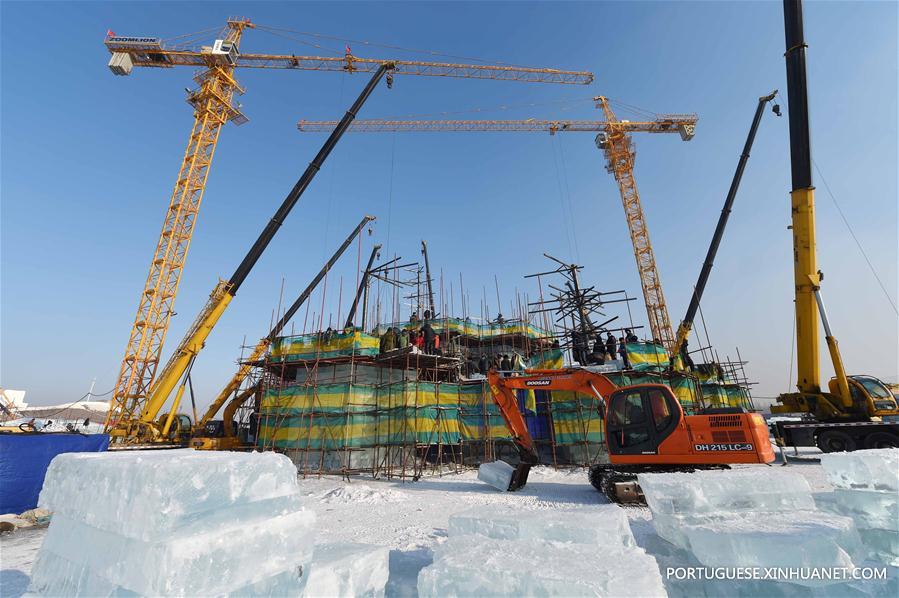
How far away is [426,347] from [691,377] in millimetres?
11667

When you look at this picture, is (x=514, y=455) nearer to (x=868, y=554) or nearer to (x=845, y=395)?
(x=845, y=395)

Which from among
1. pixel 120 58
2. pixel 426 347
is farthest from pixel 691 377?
pixel 120 58

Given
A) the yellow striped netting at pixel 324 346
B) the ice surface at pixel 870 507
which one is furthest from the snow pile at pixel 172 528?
the yellow striped netting at pixel 324 346

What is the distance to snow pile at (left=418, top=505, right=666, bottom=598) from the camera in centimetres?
252

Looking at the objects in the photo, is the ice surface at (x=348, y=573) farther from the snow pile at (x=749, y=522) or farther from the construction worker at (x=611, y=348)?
the construction worker at (x=611, y=348)

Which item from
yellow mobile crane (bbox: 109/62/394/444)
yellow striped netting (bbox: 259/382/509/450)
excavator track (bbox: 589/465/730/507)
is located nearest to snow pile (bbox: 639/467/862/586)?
excavator track (bbox: 589/465/730/507)

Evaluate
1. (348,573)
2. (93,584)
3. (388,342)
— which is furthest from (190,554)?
(388,342)

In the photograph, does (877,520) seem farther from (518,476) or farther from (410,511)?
(410,511)

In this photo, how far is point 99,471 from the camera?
9.19 feet

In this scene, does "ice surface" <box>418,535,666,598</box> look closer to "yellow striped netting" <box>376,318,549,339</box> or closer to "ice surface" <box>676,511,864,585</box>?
"ice surface" <box>676,511,864,585</box>

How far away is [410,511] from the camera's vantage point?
9016mm

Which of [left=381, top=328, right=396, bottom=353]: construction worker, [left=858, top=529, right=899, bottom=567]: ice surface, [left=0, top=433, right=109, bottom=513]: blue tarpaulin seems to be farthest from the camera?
[left=381, top=328, right=396, bottom=353]: construction worker

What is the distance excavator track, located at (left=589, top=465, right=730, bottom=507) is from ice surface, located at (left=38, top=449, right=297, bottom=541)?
27.6 ft

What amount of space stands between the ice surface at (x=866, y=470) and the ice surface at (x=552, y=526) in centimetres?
334
